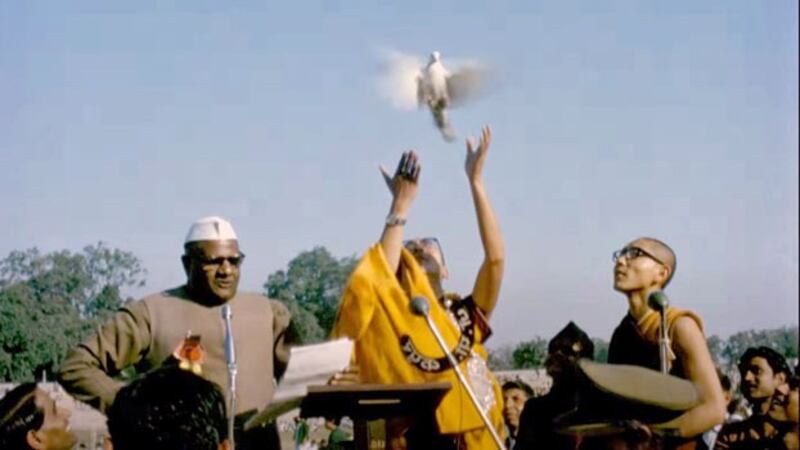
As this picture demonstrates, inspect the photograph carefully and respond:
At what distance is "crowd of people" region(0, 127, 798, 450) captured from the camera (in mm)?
5418

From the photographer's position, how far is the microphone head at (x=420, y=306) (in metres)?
5.54

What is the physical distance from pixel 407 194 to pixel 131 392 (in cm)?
339

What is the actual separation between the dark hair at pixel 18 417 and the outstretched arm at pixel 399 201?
1958mm

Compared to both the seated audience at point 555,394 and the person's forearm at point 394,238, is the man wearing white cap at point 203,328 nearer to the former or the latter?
the person's forearm at point 394,238

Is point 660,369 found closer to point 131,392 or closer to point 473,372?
point 473,372

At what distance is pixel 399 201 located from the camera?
6109 mm

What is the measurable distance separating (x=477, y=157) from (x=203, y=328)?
152cm

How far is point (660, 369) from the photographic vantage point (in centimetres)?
547

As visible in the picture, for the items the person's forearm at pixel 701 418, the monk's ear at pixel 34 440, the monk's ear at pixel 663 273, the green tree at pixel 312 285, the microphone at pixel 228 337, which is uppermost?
the green tree at pixel 312 285

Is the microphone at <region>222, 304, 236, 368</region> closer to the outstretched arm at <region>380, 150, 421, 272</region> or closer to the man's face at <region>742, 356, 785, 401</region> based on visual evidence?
the outstretched arm at <region>380, 150, 421, 272</region>

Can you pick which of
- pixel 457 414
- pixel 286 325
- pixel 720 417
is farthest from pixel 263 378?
pixel 720 417

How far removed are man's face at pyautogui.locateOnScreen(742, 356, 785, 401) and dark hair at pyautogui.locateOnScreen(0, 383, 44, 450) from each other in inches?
146

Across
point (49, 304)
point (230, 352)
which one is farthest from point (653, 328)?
point (49, 304)

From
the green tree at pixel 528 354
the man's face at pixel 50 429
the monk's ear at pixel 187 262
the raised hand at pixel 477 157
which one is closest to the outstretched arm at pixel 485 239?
the raised hand at pixel 477 157
